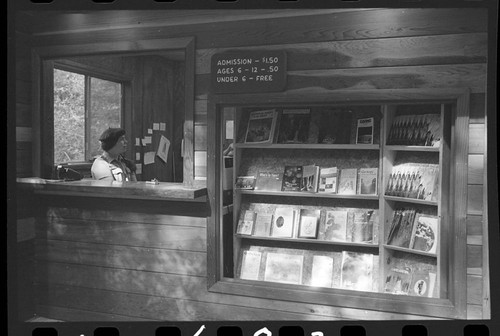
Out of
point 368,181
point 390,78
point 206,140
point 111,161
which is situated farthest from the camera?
point 111,161

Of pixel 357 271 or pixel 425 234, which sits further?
pixel 357 271

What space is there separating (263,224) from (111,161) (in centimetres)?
138

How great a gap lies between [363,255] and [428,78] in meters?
1.53

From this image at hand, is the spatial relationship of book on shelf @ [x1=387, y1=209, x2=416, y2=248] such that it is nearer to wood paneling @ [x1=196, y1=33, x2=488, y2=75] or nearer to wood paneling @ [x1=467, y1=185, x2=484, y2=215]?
wood paneling @ [x1=467, y1=185, x2=484, y2=215]

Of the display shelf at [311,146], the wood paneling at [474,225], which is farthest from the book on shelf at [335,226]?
the wood paneling at [474,225]

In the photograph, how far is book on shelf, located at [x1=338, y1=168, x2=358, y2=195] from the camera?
12.9ft

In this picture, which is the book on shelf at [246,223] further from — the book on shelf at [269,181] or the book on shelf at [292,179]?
the book on shelf at [292,179]

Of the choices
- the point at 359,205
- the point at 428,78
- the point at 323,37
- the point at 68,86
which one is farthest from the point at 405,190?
the point at 68,86

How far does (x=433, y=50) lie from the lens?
2990 mm

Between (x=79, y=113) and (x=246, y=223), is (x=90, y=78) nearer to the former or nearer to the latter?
(x=79, y=113)

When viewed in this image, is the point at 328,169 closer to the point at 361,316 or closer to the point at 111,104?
the point at 361,316

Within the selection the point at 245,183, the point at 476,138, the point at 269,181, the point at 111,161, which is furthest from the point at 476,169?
the point at 111,161

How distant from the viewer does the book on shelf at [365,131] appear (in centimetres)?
388

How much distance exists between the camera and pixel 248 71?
3.30 metres
